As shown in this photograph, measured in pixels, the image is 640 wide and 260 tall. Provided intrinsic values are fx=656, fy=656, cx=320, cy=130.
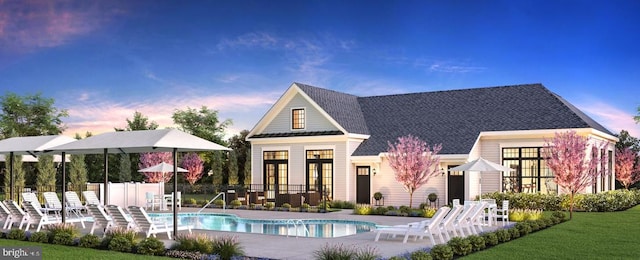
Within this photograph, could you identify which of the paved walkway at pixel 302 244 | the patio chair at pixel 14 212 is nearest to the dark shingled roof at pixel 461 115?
the paved walkway at pixel 302 244

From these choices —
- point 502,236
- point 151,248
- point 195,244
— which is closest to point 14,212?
point 151,248

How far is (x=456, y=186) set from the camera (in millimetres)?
26234

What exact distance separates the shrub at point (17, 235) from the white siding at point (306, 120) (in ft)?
50.5

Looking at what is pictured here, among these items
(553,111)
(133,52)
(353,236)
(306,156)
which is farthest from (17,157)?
(553,111)

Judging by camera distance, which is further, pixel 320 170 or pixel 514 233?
pixel 320 170

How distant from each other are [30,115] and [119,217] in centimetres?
4228

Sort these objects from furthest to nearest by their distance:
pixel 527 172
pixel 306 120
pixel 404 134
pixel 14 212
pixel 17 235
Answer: pixel 306 120, pixel 404 134, pixel 527 172, pixel 14 212, pixel 17 235

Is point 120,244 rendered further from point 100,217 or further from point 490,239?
point 490,239

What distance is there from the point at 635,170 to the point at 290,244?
→ 91.0 feet

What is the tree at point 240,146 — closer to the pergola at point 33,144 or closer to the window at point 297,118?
the window at point 297,118

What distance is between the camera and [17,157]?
90.1 ft

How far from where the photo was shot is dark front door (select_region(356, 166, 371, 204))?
28.2 m

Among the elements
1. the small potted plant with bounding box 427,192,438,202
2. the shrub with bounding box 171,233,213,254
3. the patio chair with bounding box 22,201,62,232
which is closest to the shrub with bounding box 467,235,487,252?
the shrub with bounding box 171,233,213,254

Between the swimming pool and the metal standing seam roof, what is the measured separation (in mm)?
7682
